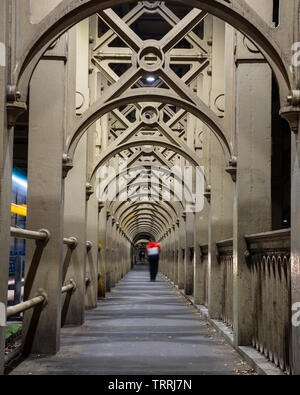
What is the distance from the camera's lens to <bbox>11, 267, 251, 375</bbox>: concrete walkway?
602 centimetres

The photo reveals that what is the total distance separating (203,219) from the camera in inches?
571

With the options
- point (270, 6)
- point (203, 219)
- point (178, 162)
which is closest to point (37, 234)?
point (270, 6)

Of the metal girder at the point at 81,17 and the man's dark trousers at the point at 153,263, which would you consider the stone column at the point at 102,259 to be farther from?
the metal girder at the point at 81,17

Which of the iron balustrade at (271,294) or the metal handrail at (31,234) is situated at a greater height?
the metal handrail at (31,234)

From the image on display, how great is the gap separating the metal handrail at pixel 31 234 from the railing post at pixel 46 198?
0.08 meters

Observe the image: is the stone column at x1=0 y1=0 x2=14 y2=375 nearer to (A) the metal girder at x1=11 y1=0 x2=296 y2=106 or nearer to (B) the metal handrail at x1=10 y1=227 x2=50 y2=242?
(A) the metal girder at x1=11 y1=0 x2=296 y2=106

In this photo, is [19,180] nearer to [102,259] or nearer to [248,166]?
[102,259]

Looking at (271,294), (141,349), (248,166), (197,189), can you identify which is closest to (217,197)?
(197,189)

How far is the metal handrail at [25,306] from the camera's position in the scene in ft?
17.9

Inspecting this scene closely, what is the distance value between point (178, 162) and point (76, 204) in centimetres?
939

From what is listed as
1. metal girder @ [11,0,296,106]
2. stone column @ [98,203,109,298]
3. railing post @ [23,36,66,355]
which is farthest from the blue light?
metal girder @ [11,0,296,106]

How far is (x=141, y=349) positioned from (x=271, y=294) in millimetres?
1889

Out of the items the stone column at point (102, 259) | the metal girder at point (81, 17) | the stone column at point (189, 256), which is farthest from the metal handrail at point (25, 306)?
the stone column at point (189, 256)

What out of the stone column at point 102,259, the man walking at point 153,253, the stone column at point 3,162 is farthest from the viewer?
the man walking at point 153,253
